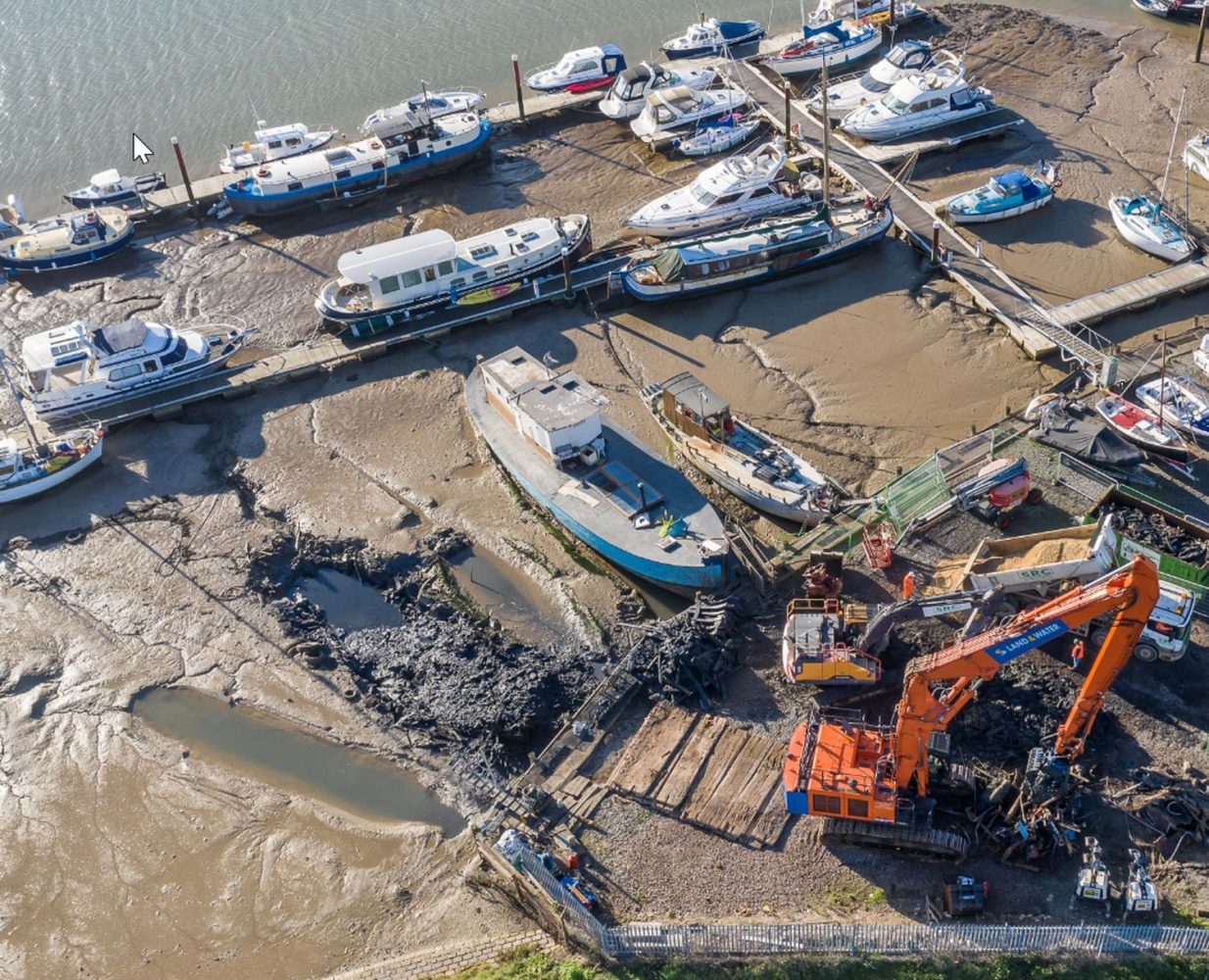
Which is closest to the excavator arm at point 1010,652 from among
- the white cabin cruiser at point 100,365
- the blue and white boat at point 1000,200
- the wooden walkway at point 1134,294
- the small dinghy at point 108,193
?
the wooden walkway at point 1134,294

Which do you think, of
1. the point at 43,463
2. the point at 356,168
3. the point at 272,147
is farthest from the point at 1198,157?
the point at 43,463

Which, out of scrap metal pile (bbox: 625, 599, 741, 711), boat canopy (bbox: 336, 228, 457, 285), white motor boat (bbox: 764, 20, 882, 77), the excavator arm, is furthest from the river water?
the excavator arm

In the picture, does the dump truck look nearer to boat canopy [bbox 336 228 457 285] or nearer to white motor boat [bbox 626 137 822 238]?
white motor boat [bbox 626 137 822 238]

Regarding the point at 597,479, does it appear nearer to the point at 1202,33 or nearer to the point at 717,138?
the point at 717,138

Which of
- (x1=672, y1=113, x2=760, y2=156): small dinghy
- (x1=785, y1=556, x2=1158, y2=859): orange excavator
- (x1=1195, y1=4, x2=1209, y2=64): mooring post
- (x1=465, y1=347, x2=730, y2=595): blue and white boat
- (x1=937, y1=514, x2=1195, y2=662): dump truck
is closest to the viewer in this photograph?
(x1=785, y1=556, x2=1158, y2=859): orange excavator

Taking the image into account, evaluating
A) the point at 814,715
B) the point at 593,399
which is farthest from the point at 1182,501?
the point at 593,399

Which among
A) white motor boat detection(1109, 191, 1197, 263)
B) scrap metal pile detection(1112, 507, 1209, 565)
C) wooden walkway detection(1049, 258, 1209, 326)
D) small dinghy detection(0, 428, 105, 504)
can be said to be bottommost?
scrap metal pile detection(1112, 507, 1209, 565)
